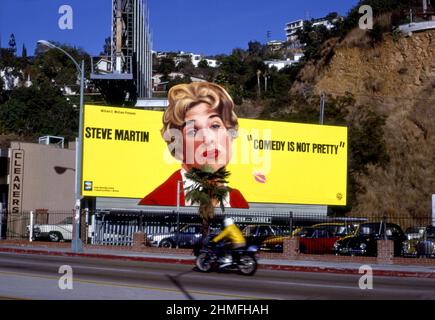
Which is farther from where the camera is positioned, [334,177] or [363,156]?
[363,156]

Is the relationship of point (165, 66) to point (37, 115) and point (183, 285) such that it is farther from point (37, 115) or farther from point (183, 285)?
point (183, 285)

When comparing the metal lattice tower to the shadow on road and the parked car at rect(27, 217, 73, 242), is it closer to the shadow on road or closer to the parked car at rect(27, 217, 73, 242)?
the parked car at rect(27, 217, 73, 242)

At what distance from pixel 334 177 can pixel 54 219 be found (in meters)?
20.4

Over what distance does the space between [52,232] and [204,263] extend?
21.7 metres

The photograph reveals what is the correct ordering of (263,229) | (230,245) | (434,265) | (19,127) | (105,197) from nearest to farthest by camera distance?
1. (230,245)
2. (434,265)
3. (263,229)
4. (105,197)
5. (19,127)

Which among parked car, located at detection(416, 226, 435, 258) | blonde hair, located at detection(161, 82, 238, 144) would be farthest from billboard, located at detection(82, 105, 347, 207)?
parked car, located at detection(416, 226, 435, 258)

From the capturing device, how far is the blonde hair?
149ft

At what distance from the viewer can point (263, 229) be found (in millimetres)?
35594

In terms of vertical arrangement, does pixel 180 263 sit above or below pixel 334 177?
below

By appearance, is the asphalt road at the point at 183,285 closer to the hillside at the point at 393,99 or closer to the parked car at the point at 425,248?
the parked car at the point at 425,248

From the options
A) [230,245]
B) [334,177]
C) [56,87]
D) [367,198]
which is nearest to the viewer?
[230,245]

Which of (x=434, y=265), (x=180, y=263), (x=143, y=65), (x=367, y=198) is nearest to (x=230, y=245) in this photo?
(x=180, y=263)

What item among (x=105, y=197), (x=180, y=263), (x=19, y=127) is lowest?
(x=180, y=263)

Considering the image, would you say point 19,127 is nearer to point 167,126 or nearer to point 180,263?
point 167,126
